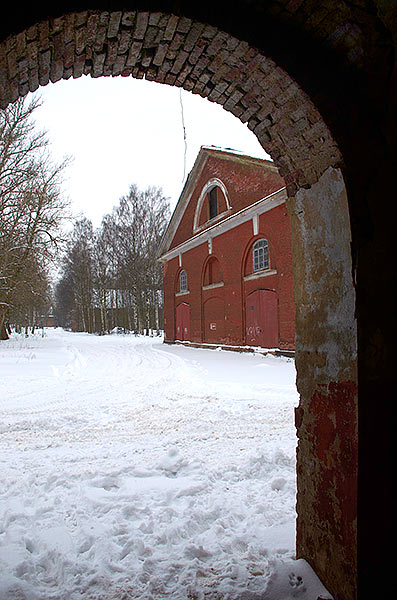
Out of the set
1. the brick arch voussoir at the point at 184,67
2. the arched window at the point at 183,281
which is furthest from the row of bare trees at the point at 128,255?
the brick arch voussoir at the point at 184,67

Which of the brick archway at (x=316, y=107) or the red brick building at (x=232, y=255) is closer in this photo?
the brick archway at (x=316, y=107)

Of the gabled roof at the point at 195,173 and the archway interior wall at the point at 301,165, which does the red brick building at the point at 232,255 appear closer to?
the gabled roof at the point at 195,173

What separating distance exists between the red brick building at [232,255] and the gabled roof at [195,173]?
0.13 feet

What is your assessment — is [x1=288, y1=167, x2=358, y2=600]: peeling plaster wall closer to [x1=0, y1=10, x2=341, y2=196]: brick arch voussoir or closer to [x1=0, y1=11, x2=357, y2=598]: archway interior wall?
[x1=0, y1=11, x2=357, y2=598]: archway interior wall

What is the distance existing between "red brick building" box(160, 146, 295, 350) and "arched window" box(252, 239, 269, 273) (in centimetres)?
2

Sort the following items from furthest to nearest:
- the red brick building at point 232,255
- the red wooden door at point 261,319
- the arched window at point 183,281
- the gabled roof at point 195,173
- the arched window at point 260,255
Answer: the arched window at point 183,281, the gabled roof at point 195,173, the arched window at point 260,255, the red wooden door at point 261,319, the red brick building at point 232,255

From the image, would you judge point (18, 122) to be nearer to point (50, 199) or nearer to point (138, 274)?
point (50, 199)

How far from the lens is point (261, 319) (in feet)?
50.0

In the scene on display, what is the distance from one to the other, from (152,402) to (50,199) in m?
15.5

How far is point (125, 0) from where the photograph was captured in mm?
2051

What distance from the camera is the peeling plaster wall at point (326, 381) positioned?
2.08 metres

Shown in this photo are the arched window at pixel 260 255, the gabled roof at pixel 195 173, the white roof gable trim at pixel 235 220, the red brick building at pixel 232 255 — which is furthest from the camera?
the gabled roof at pixel 195 173

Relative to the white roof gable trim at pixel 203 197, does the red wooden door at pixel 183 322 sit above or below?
below

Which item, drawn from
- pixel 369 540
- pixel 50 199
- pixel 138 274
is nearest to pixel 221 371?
pixel 369 540
